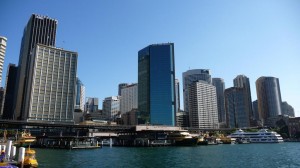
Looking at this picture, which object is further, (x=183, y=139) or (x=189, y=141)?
(x=183, y=139)

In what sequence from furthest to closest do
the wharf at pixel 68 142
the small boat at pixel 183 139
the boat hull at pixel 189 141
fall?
the small boat at pixel 183 139
the boat hull at pixel 189 141
the wharf at pixel 68 142

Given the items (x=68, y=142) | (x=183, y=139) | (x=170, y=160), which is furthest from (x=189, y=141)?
(x=170, y=160)

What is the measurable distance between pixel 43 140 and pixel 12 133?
123ft

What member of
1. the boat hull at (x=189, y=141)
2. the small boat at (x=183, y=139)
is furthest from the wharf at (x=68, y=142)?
the boat hull at (x=189, y=141)

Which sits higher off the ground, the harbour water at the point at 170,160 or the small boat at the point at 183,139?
the small boat at the point at 183,139

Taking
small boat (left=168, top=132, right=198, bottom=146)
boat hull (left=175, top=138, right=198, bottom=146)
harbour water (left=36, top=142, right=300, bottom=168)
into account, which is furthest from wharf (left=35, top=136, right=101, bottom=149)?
boat hull (left=175, top=138, right=198, bottom=146)

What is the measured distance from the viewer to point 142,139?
173250 millimetres

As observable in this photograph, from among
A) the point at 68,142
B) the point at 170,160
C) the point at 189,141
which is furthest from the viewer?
the point at 189,141

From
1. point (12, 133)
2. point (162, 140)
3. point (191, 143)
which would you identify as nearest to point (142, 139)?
point (162, 140)

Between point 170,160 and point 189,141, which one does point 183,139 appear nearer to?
point 189,141

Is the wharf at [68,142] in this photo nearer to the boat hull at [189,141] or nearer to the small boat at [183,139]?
the small boat at [183,139]

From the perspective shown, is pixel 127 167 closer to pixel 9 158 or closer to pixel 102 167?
pixel 102 167

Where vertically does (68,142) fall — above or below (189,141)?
above

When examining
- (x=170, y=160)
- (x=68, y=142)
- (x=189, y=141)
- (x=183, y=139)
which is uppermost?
(x=183, y=139)
